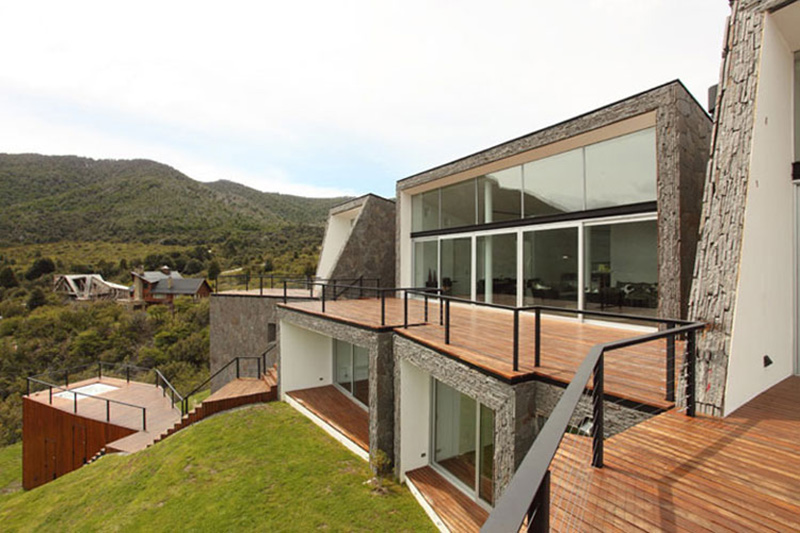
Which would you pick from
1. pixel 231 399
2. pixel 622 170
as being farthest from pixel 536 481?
pixel 231 399

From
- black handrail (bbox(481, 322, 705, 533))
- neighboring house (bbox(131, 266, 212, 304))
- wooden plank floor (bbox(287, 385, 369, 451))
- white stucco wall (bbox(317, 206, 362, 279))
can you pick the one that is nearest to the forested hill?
neighboring house (bbox(131, 266, 212, 304))

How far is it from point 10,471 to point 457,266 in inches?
810

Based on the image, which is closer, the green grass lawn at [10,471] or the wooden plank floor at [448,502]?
the wooden plank floor at [448,502]

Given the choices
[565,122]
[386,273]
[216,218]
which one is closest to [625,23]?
[565,122]

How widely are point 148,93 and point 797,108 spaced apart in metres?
23.2

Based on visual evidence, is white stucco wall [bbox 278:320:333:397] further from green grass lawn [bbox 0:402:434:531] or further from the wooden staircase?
green grass lawn [bbox 0:402:434:531]

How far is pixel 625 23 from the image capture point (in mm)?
9102

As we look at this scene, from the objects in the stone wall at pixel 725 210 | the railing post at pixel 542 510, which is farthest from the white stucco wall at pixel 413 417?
the railing post at pixel 542 510

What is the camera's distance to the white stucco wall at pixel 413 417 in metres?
6.95

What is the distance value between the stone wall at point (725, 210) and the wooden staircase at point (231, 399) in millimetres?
11507

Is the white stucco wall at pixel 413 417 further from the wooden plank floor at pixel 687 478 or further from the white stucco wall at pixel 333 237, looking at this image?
the white stucco wall at pixel 333 237

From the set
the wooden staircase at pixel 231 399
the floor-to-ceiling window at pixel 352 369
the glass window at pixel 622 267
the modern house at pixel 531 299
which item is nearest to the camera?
the modern house at pixel 531 299

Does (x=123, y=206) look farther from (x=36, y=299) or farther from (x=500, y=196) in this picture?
(x=500, y=196)

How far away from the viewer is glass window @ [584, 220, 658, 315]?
655 cm
